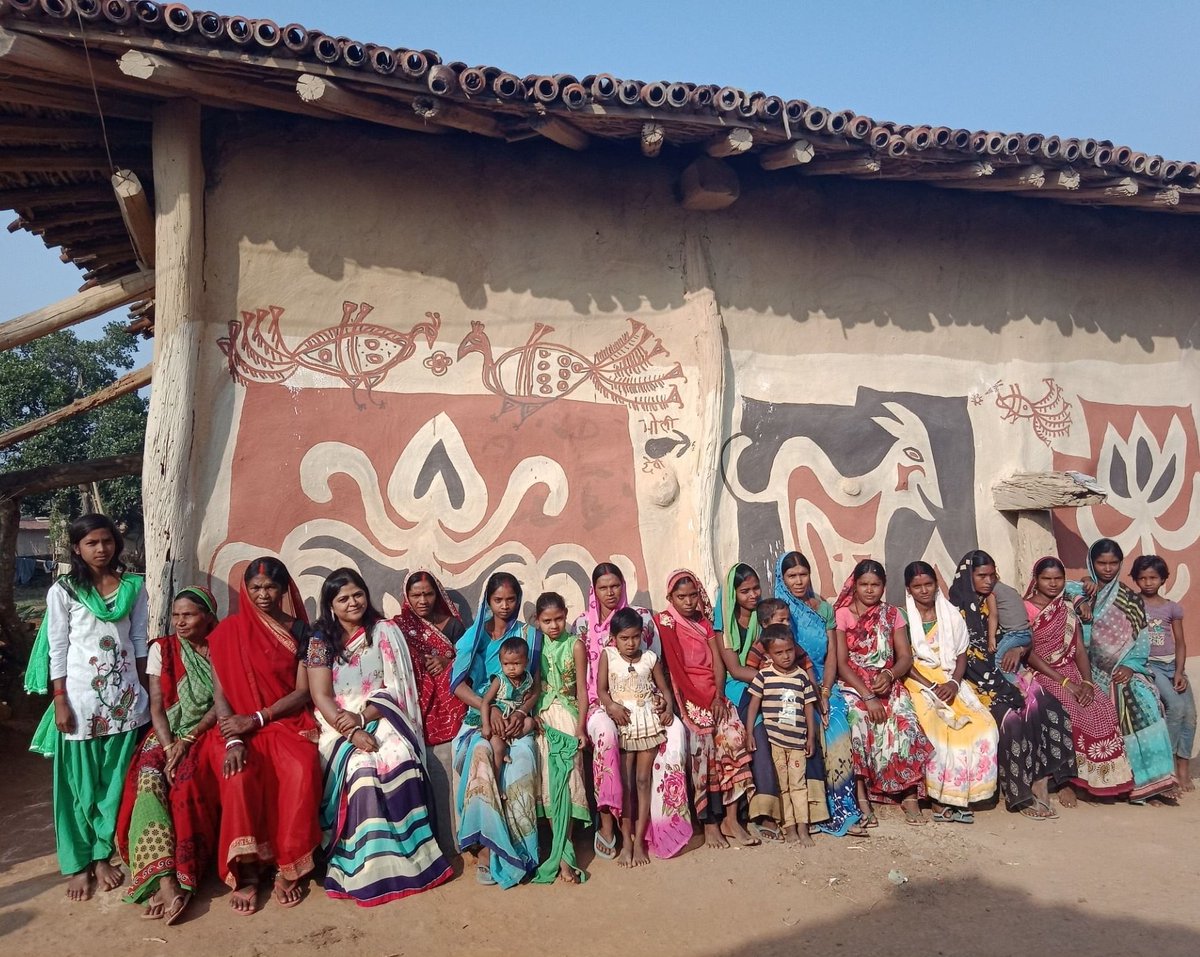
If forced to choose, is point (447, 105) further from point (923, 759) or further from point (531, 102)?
point (923, 759)

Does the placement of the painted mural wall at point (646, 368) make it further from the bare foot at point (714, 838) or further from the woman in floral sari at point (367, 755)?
the bare foot at point (714, 838)

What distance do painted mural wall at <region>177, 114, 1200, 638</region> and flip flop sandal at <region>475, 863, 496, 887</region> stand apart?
4.49 ft

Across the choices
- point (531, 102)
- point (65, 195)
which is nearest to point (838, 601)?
point (531, 102)

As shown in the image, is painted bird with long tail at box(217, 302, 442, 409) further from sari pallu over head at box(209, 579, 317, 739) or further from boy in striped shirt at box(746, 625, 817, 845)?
boy in striped shirt at box(746, 625, 817, 845)

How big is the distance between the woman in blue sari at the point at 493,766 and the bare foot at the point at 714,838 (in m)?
0.85

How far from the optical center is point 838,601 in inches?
177

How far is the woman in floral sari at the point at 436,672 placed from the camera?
3701 mm

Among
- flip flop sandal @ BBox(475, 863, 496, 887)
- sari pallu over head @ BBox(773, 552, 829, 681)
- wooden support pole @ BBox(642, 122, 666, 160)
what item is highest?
wooden support pole @ BBox(642, 122, 666, 160)

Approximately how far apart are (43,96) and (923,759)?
5205 millimetres

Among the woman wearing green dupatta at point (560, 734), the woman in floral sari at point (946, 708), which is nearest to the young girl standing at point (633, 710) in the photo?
the woman wearing green dupatta at point (560, 734)

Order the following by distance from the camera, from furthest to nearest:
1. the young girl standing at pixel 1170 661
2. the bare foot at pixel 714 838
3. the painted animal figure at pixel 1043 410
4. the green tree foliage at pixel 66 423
Result: the green tree foliage at pixel 66 423
the painted animal figure at pixel 1043 410
the young girl standing at pixel 1170 661
the bare foot at pixel 714 838

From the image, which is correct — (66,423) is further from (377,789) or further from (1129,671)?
(1129,671)

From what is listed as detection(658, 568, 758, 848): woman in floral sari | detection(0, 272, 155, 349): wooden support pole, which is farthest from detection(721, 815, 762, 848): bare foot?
detection(0, 272, 155, 349): wooden support pole

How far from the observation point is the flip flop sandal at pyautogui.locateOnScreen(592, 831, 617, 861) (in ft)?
12.0
